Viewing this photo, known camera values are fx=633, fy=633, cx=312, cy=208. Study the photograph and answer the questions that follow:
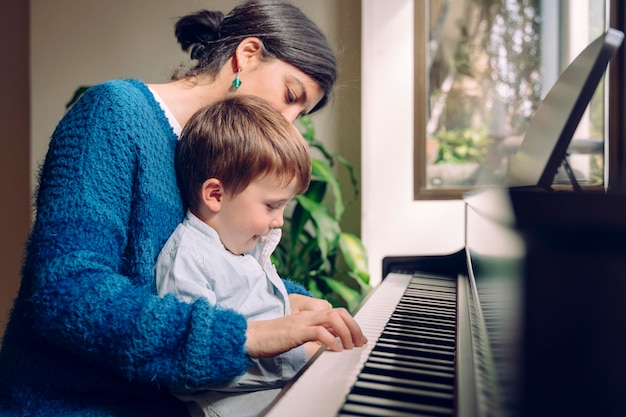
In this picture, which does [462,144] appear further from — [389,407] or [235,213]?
[389,407]

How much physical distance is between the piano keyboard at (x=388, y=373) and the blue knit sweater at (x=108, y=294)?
14 centimetres

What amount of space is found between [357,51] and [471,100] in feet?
2.83

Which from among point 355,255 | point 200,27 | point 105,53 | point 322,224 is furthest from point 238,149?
point 105,53

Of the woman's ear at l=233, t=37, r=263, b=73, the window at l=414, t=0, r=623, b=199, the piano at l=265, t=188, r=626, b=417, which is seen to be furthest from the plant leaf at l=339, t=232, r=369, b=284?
the piano at l=265, t=188, r=626, b=417

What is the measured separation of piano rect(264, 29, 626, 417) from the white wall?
1.85m

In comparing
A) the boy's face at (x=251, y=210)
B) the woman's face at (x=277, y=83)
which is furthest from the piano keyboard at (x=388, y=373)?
the woman's face at (x=277, y=83)

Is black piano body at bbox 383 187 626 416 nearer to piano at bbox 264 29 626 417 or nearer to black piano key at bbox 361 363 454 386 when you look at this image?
piano at bbox 264 29 626 417

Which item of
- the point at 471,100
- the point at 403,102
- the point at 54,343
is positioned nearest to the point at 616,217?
the point at 54,343

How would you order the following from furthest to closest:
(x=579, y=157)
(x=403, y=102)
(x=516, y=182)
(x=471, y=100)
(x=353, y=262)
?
1. (x=471, y=100)
2. (x=579, y=157)
3. (x=403, y=102)
4. (x=353, y=262)
5. (x=516, y=182)

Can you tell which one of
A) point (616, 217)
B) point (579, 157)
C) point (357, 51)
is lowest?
point (616, 217)

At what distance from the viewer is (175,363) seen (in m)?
0.84

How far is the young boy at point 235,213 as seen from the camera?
1.01 m

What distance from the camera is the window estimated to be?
340cm

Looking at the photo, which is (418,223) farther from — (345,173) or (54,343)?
(54,343)
